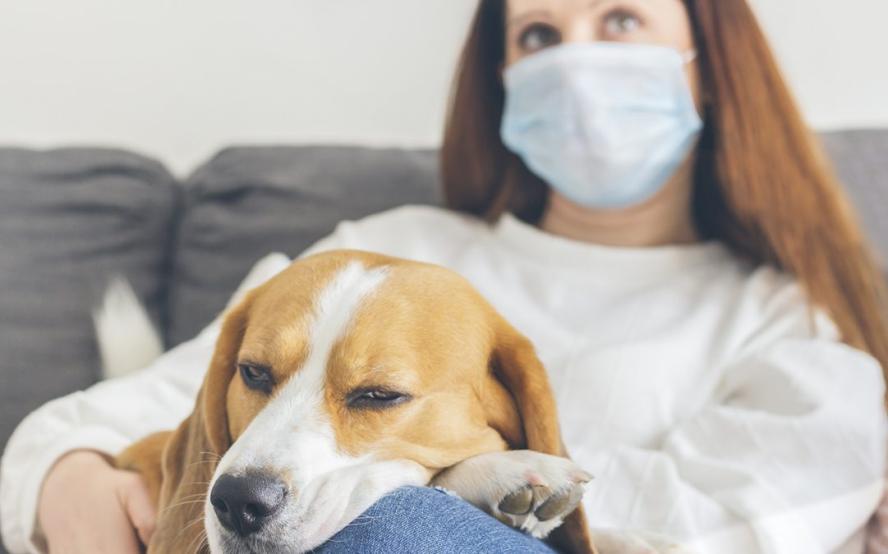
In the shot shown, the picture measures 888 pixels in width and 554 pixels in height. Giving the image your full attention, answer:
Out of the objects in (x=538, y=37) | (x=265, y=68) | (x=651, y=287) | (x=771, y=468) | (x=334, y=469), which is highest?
(x=538, y=37)

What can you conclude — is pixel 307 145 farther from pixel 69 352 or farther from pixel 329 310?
pixel 329 310

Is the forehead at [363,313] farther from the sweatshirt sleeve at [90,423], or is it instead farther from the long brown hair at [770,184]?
the long brown hair at [770,184]

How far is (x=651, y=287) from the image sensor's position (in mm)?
1371

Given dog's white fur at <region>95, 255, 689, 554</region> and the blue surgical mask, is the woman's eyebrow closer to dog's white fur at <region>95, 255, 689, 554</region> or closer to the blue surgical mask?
the blue surgical mask

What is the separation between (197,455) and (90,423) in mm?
319

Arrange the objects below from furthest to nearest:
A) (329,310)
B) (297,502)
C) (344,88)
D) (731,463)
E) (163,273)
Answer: (344,88) < (163,273) < (731,463) < (329,310) < (297,502)

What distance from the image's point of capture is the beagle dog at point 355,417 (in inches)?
30.2

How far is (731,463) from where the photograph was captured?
1.10 metres

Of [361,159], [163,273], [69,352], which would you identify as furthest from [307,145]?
[69,352]

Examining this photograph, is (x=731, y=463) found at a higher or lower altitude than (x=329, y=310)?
lower

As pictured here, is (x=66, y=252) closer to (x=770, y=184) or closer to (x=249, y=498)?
(x=249, y=498)

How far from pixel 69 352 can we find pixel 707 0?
1229 mm

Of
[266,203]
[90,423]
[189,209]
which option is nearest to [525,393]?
[90,423]

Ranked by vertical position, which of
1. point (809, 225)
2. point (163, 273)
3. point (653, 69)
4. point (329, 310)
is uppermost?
point (653, 69)
